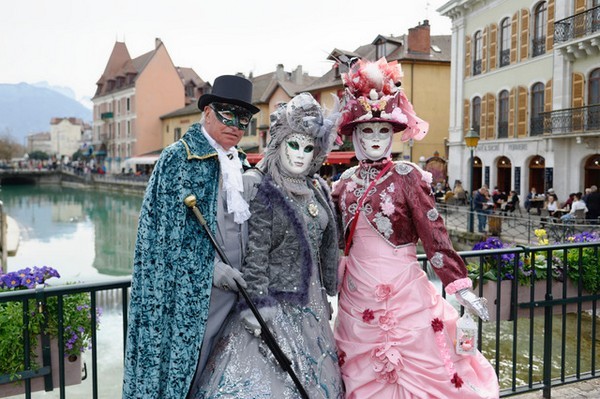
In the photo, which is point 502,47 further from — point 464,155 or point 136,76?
point 136,76

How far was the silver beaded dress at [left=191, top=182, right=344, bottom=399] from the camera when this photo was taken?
2.43 m

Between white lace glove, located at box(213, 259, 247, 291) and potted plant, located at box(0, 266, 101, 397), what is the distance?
0.99m

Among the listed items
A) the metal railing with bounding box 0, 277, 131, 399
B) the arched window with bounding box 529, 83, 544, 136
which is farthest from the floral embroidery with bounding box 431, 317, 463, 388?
the arched window with bounding box 529, 83, 544, 136

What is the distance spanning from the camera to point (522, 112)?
2191 cm

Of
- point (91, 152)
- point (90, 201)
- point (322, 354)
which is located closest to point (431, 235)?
point (322, 354)

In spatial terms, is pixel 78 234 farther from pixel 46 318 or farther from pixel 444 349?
pixel 444 349

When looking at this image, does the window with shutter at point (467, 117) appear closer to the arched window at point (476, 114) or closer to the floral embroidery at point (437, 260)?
the arched window at point (476, 114)

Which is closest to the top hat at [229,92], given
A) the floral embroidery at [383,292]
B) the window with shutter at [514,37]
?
the floral embroidery at [383,292]

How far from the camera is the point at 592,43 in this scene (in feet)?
58.9

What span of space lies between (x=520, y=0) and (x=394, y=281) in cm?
2214

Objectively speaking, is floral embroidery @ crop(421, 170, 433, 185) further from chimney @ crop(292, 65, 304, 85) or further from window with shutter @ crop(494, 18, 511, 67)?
chimney @ crop(292, 65, 304, 85)

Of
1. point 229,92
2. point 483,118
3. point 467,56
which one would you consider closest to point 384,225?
point 229,92

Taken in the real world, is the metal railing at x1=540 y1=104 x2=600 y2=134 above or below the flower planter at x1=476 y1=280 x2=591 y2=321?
above

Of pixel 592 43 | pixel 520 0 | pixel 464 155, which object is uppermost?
pixel 520 0
